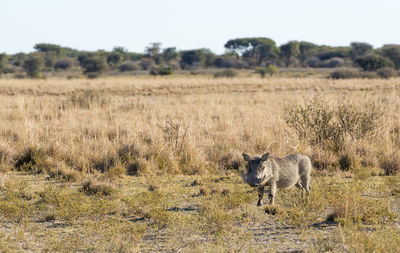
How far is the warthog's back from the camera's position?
19.4 feet

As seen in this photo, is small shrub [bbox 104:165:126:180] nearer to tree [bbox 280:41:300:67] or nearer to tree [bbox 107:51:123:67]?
tree [bbox 107:51:123:67]

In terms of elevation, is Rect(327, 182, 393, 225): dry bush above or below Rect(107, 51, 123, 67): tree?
below

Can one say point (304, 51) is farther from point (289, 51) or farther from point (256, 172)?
point (256, 172)

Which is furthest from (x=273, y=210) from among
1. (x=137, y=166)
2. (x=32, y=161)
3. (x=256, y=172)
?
(x=32, y=161)

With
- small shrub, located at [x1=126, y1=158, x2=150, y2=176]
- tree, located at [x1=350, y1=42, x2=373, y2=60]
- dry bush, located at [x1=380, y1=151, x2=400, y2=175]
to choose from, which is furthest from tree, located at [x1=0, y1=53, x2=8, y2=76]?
dry bush, located at [x1=380, y1=151, x2=400, y2=175]

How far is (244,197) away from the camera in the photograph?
636cm

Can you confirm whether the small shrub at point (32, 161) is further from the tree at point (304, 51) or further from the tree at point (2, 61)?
the tree at point (304, 51)

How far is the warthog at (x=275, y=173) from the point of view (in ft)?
17.5

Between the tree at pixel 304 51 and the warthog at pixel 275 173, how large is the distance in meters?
88.6

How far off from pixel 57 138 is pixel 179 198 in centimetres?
456

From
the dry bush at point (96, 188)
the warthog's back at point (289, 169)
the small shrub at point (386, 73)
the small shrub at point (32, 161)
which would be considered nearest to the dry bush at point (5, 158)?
the small shrub at point (32, 161)

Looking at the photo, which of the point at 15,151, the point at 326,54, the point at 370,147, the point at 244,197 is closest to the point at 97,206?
the point at 244,197

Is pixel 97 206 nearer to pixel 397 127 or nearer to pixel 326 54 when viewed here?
pixel 397 127

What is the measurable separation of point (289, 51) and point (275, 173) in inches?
3332
